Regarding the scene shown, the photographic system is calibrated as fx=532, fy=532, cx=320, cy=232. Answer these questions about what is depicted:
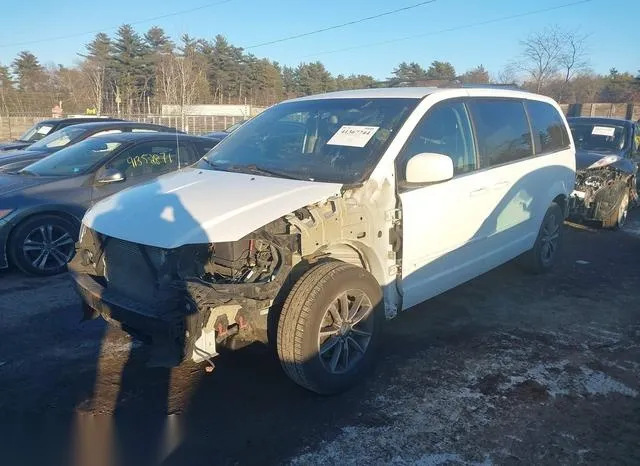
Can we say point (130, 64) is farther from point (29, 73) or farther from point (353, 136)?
point (353, 136)

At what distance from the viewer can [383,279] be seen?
148 inches

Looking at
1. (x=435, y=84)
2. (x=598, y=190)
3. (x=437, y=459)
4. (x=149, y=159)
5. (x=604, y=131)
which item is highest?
(x=435, y=84)

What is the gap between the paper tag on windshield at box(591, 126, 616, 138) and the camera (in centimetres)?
956

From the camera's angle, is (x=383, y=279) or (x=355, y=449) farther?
(x=383, y=279)

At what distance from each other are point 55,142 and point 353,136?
754cm

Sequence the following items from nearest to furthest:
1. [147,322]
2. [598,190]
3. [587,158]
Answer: [147,322]
[598,190]
[587,158]

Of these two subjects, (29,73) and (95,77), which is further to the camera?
(29,73)

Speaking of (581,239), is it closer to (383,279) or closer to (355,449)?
(383,279)

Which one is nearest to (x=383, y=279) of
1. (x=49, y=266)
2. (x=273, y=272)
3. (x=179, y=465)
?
(x=273, y=272)

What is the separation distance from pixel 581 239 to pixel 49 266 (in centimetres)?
734

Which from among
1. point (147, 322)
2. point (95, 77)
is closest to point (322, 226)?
point (147, 322)

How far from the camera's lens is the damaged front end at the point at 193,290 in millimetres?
2916

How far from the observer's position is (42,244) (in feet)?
19.7

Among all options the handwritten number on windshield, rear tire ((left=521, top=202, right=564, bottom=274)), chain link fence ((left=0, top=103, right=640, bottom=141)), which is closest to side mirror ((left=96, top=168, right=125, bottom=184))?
the handwritten number on windshield
